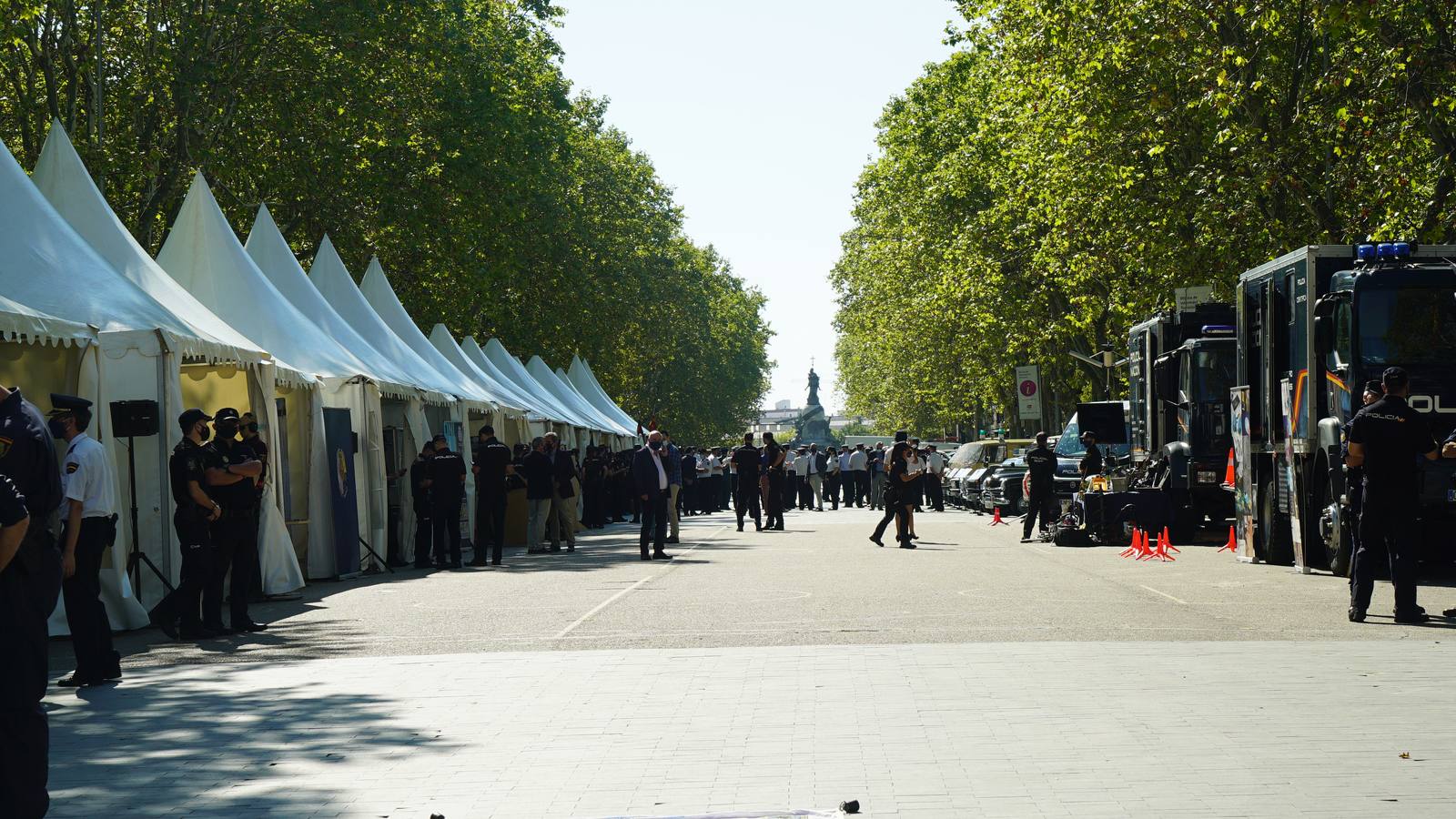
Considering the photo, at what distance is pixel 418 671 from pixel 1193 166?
22.2 metres

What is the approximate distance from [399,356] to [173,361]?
12.0 metres

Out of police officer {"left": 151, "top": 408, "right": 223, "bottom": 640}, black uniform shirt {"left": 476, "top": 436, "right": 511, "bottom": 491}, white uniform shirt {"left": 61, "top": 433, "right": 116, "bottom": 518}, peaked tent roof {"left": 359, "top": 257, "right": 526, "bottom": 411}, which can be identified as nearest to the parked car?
peaked tent roof {"left": 359, "top": 257, "right": 526, "bottom": 411}

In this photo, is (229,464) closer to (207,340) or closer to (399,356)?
(207,340)

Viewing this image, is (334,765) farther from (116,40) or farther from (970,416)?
(970,416)

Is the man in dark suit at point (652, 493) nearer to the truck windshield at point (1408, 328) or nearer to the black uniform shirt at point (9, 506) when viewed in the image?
the truck windshield at point (1408, 328)

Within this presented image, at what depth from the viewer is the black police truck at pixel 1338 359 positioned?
1836 centimetres

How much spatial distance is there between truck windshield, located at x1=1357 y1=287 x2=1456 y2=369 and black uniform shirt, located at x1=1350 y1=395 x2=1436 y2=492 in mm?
4786

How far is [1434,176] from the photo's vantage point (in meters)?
25.6

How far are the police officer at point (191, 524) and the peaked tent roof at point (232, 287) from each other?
7.16 m

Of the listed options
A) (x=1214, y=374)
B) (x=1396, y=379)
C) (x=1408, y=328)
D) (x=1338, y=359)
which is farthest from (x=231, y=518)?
(x=1214, y=374)

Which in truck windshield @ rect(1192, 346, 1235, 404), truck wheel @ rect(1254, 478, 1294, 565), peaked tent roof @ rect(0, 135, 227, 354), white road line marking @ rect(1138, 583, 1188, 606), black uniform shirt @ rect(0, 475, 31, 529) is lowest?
white road line marking @ rect(1138, 583, 1188, 606)

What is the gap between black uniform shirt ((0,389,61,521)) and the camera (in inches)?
263

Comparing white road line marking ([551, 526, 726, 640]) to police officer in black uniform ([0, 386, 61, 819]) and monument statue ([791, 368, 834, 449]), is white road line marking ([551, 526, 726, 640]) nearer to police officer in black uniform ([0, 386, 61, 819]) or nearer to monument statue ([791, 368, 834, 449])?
police officer in black uniform ([0, 386, 61, 819])

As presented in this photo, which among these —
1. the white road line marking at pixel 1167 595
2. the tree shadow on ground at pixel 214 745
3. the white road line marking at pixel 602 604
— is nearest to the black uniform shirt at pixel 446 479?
the white road line marking at pixel 602 604
